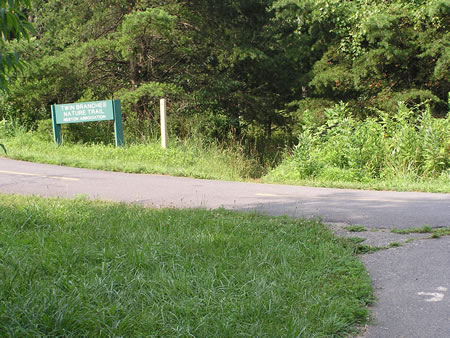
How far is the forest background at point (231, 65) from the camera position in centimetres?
1593

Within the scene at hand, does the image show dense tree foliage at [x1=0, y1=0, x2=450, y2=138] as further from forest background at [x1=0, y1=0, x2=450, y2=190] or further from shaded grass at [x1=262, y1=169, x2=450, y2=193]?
shaded grass at [x1=262, y1=169, x2=450, y2=193]

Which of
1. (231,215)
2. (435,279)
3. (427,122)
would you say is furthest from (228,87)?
(435,279)

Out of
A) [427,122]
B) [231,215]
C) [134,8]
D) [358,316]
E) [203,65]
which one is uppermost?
[134,8]

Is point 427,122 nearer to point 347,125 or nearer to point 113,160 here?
point 347,125

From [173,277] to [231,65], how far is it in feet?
52.1

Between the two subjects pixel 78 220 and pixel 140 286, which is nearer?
pixel 140 286

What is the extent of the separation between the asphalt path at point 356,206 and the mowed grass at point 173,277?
30cm

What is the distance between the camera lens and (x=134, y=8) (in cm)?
1683

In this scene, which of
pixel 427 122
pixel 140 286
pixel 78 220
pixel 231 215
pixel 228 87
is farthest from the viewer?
pixel 228 87

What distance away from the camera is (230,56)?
18328 mm

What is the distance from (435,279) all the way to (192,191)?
5.09 m

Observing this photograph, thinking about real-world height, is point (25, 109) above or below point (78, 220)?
above

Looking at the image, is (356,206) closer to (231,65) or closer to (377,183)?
(377,183)

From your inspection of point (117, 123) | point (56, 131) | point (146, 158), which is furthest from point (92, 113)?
point (146, 158)
